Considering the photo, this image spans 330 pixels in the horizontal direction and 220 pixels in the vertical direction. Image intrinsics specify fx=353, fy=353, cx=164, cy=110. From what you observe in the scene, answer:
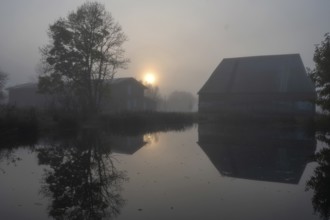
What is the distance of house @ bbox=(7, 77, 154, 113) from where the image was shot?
5897cm

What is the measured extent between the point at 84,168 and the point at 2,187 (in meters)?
2.85

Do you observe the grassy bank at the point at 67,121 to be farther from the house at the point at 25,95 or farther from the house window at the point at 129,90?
the house at the point at 25,95

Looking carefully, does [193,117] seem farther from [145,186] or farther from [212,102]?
[145,186]

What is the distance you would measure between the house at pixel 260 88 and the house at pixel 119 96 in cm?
1307

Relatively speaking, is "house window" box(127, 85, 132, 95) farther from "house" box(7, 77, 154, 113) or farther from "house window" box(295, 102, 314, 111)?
"house window" box(295, 102, 314, 111)

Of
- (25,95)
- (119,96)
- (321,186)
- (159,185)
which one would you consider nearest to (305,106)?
(119,96)

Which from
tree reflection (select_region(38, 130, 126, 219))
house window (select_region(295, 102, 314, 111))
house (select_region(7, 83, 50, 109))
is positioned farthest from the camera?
house (select_region(7, 83, 50, 109))

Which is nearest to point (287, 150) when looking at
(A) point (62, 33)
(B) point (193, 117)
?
(A) point (62, 33)

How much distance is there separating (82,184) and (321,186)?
6245 mm

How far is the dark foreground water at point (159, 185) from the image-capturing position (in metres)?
6.99

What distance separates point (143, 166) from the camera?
40.7ft

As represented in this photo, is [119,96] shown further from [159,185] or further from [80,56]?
[159,185]

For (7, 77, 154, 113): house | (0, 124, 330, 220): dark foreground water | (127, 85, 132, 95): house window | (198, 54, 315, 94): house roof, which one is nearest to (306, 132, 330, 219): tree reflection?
(0, 124, 330, 220): dark foreground water

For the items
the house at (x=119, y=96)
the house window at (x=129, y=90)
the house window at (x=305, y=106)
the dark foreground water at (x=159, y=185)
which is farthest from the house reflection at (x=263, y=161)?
the house window at (x=129, y=90)
